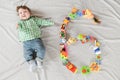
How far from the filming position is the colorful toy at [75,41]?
1499mm

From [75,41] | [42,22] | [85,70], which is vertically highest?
[42,22]

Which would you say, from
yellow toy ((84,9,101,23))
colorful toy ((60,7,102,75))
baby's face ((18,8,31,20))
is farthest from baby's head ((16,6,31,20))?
yellow toy ((84,9,101,23))

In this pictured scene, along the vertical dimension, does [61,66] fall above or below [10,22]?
below

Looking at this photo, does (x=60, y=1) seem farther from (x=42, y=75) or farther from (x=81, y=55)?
(x=42, y=75)

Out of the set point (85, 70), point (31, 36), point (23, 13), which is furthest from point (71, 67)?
point (23, 13)

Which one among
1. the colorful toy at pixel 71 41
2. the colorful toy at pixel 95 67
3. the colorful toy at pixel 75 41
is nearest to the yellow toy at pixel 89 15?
the colorful toy at pixel 75 41

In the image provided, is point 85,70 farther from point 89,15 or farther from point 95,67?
point 89,15

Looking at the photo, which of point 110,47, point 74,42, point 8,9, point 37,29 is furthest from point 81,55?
point 8,9

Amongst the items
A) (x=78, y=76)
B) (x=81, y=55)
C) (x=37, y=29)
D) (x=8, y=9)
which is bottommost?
(x=78, y=76)

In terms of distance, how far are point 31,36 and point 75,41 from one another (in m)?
0.30

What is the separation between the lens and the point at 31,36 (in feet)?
5.07

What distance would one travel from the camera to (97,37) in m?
1.63

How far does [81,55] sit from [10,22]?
552mm

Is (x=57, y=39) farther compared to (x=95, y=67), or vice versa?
(x=57, y=39)
